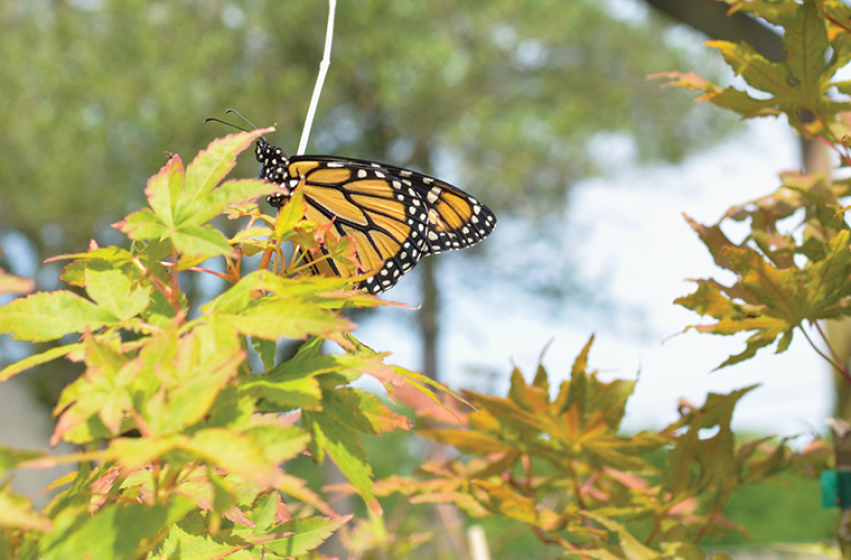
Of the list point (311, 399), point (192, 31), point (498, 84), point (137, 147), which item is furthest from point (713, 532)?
point (498, 84)

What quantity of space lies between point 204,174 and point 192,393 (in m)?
0.15

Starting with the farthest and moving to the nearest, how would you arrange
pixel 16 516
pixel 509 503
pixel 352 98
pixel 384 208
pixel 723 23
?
pixel 352 98
pixel 723 23
pixel 384 208
pixel 509 503
pixel 16 516

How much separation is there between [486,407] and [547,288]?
6.65 meters

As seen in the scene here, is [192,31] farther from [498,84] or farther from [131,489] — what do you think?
[131,489]

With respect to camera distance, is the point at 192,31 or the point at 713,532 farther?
the point at 192,31

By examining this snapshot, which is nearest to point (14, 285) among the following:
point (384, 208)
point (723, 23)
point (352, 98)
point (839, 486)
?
point (839, 486)

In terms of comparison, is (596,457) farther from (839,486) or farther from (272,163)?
(272,163)

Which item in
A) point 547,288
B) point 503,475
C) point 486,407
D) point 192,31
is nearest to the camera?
point 486,407

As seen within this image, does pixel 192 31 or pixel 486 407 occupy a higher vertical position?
pixel 192 31

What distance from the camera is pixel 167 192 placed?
0.35 meters

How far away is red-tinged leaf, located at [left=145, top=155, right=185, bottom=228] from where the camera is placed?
35 cm

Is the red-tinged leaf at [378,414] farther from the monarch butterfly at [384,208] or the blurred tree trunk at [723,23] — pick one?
the blurred tree trunk at [723,23]

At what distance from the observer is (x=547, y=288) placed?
281 inches

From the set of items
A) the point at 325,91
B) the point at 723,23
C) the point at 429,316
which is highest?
the point at 325,91
